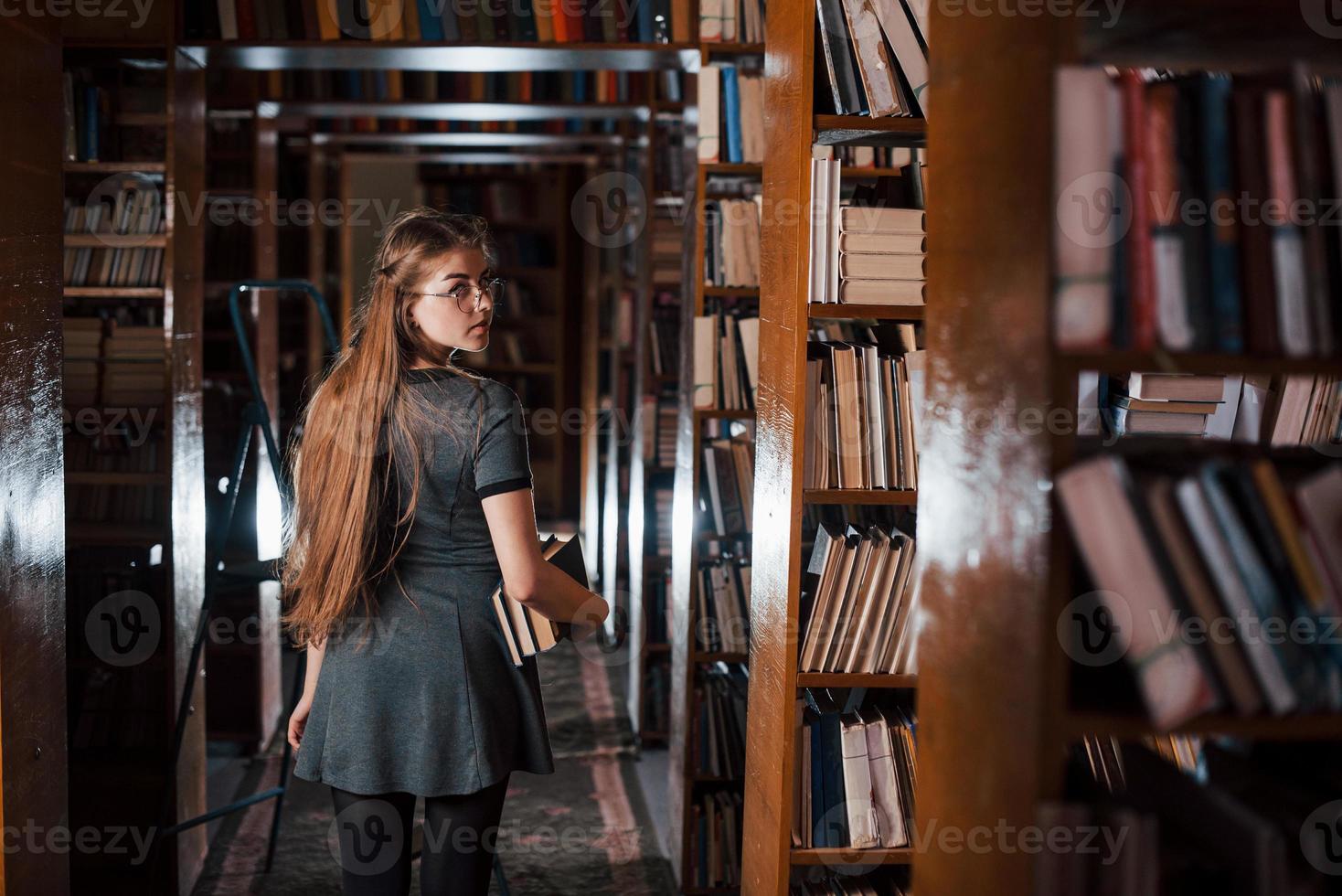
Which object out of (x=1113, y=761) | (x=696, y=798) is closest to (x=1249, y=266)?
(x=1113, y=761)

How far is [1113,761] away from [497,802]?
1085 mm

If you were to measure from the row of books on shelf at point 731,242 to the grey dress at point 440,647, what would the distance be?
1444 mm

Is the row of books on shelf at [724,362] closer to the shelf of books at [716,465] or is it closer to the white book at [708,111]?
the shelf of books at [716,465]

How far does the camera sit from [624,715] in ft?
15.8

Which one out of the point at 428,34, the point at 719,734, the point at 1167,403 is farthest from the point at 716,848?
the point at 428,34

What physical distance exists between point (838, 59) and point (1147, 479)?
3.77ft

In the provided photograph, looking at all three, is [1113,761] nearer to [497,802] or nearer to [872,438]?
[872,438]

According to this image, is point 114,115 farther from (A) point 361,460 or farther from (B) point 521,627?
(B) point 521,627

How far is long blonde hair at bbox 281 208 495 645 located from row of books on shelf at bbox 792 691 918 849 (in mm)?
811

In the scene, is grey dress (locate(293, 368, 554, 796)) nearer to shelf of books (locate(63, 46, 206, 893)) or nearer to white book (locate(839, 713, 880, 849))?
white book (locate(839, 713, 880, 849))

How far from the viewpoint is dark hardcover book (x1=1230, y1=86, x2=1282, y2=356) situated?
1.15 metres

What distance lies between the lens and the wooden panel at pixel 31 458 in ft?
5.86

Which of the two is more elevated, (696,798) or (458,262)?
(458,262)

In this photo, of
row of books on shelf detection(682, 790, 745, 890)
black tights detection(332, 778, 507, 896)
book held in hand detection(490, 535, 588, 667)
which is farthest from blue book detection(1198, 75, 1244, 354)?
row of books on shelf detection(682, 790, 745, 890)
